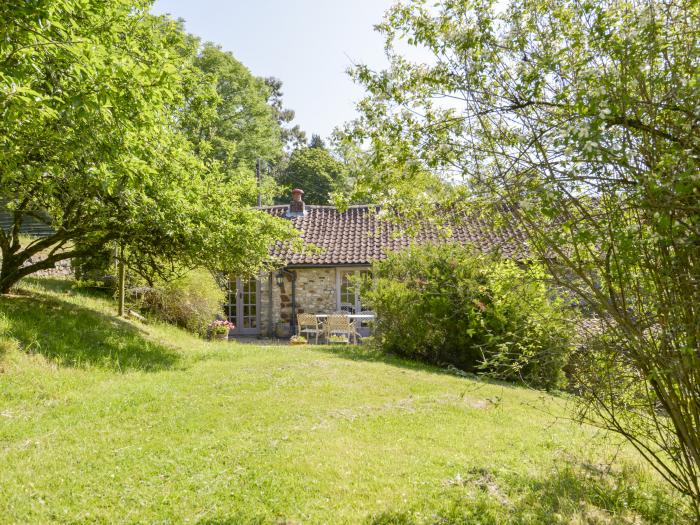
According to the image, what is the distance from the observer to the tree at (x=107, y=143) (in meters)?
4.20

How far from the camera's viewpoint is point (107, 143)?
16.3 feet

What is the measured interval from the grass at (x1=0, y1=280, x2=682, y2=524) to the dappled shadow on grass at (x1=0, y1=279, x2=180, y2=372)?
5 cm

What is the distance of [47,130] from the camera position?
515 cm

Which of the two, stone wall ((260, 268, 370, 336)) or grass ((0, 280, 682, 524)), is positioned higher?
stone wall ((260, 268, 370, 336))

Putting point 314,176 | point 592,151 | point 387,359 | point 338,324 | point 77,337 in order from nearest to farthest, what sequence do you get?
point 592,151, point 77,337, point 387,359, point 338,324, point 314,176

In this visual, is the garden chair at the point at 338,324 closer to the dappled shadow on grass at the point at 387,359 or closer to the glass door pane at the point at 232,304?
the dappled shadow on grass at the point at 387,359

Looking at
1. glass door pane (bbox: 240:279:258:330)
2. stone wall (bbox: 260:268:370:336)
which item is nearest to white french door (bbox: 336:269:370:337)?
stone wall (bbox: 260:268:370:336)

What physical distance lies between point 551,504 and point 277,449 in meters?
2.57

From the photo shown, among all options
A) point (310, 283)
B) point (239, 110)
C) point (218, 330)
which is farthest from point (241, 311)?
point (239, 110)

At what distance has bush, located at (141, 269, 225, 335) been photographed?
45.5ft

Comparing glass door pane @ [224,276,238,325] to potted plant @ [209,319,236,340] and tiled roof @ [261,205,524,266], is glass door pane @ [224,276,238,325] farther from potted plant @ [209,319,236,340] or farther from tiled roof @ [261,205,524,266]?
potted plant @ [209,319,236,340]

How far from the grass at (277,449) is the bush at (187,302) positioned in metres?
4.77

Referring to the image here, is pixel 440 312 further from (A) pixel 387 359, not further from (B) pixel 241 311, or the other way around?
(B) pixel 241 311

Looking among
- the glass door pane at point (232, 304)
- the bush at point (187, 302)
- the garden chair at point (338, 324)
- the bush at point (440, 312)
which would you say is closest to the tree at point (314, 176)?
the glass door pane at point (232, 304)
